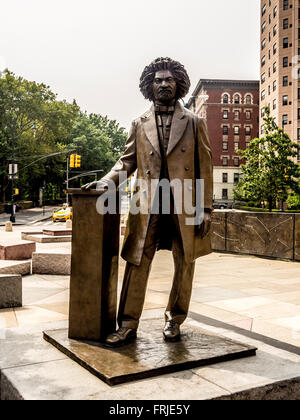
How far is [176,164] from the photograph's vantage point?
3.92 m

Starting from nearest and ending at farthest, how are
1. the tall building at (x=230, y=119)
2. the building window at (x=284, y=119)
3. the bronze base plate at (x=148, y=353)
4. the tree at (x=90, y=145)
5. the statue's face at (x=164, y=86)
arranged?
the bronze base plate at (x=148, y=353) < the statue's face at (x=164, y=86) < the building window at (x=284, y=119) < the tree at (x=90, y=145) < the tall building at (x=230, y=119)

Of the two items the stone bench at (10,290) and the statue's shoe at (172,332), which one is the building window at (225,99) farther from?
the statue's shoe at (172,332)

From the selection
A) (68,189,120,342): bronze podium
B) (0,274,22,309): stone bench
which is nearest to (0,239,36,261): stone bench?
(0,274,22,309): stone bench

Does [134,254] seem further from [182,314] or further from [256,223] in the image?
[256,223]

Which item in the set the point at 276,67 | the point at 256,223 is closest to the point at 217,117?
the point at 276,67

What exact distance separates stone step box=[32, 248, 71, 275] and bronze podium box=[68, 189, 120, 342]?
536 cm

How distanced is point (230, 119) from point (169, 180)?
78.0m

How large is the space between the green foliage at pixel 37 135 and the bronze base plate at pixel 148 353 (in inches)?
1488

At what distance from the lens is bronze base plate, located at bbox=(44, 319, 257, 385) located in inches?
126

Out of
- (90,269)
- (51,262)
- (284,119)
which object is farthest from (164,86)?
(284,119)

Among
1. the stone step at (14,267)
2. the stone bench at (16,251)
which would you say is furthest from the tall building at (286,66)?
the stone step at (14,267)

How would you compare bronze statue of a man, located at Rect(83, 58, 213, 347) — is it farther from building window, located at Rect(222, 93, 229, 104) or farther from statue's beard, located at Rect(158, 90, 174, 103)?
building window, located at Rect(222, 93, 229, 104)

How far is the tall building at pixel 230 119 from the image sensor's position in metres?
78.2

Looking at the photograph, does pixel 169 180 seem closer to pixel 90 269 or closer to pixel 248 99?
pixel 90 269
